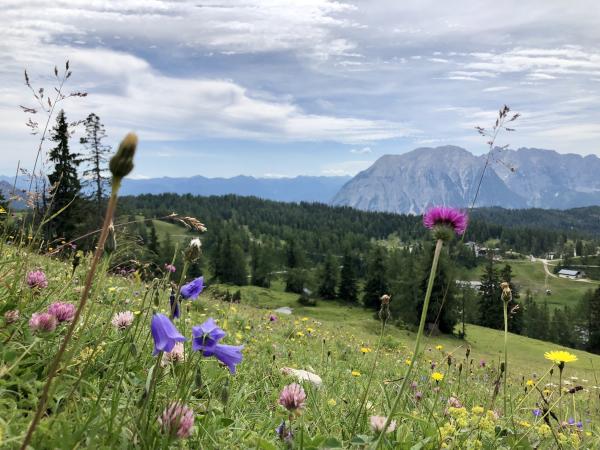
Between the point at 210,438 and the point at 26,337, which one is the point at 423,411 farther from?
the point at 26,337

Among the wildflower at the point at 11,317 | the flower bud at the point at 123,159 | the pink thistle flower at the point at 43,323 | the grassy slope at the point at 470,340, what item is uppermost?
the flower bud at the point at 123,159

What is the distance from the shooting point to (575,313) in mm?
113875

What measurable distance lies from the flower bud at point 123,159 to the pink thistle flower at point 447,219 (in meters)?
1.30

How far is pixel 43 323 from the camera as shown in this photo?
8.02 feet

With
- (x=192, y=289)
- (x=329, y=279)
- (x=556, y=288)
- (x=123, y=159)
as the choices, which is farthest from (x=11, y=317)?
(x=556, y=288)

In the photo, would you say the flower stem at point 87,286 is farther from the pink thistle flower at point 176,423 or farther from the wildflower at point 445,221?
the wildflower at point 445,221

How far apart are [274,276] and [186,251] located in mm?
156358

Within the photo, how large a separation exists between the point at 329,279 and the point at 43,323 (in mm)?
121774

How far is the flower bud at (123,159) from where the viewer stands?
0.99m

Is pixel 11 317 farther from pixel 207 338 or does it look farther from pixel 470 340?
pixel 470 340

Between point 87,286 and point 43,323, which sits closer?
point 87,286

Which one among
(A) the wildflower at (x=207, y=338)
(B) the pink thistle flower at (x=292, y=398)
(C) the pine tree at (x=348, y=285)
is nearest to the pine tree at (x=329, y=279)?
(C) the pine tree at (x=348, y=285)

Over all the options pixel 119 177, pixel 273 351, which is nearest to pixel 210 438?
pixel 119 177

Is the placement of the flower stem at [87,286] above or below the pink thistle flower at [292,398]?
above
